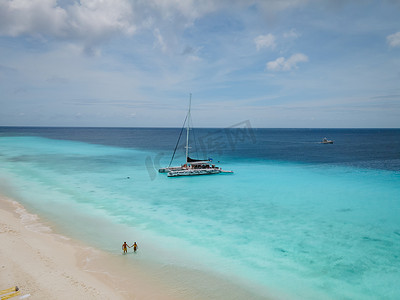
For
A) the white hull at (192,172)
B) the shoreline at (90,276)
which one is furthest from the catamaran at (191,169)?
the shoreline at (90,276)

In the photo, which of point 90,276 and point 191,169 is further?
point 191,169

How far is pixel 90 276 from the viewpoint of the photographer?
14484 millimetres

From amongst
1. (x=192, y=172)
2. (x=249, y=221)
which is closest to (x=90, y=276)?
(x=249, y=221)

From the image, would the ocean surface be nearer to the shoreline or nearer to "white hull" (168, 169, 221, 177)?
the shoreline

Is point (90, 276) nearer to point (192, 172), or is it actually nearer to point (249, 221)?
point (249, 221)

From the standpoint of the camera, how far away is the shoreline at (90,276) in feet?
42.9

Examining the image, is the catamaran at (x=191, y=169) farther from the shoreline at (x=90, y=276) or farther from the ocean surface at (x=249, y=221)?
the shoreline at (x=90, y=276)

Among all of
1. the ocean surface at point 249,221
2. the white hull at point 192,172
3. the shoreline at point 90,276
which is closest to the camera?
the shoreline at point 90,276

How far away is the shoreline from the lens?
1307cm

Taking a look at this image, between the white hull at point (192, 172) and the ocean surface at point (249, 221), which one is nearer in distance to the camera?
the ocean surface at point (249, 221)

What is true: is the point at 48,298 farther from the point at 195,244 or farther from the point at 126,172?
the point at 126,172

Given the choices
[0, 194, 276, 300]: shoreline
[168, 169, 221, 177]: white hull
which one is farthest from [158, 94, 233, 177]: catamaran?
[0, 194, 276, 300]: shoreline

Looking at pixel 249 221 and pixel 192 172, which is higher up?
pixel 192 172

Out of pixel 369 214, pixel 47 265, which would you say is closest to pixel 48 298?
pixel 47 265
